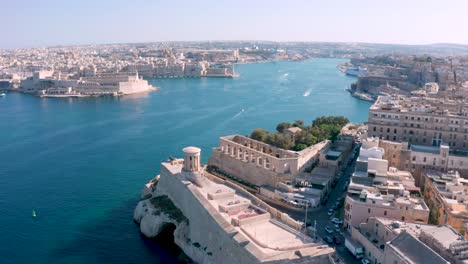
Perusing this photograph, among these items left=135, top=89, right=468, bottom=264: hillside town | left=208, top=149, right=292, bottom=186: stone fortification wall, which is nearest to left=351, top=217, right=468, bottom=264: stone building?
left=135, top=89, right=468, bottom=264: hillside town

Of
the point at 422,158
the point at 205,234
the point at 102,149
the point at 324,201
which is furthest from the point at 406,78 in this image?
the point at 205,234

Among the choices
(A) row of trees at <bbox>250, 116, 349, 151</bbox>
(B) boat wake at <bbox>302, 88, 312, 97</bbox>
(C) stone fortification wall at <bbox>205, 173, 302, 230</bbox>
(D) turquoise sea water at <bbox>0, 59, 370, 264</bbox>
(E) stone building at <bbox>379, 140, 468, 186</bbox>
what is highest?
(E) stone building at <bbox>379, 140, 468, 186</bbox>

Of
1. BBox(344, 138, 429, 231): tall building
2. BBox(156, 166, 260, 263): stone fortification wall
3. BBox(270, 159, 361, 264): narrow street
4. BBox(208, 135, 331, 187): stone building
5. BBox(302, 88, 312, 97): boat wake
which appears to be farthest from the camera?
BBox(302, 88, 312, 97): boat wake

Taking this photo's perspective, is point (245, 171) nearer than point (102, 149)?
Yes

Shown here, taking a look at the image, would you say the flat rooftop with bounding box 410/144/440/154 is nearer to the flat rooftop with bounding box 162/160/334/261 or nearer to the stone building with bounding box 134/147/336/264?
the stone building with bounding box 134/147/336/264

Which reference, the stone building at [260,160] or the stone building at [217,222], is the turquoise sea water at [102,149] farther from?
the stone building at [260,160]

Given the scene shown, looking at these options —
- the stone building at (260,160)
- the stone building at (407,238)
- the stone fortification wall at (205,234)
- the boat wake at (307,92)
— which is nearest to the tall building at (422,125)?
the stone building at (260,160)

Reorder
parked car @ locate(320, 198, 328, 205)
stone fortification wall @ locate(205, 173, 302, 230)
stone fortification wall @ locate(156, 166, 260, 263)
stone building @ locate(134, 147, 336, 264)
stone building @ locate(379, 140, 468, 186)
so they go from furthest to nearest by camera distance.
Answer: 1. stone building @ locate(379, 140, 468, 186)
2. parked car @ locate(320, 198, 328, 205)
3. stone fortification wall @ locate(205, 173, 302, 230)
4. stone fortification wall @ locate(156, 166, 260, 263)
5. stone building @ locate(134, 147, 336, 264)

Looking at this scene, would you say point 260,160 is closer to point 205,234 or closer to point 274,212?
point 274,212

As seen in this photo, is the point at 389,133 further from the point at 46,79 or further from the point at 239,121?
the point at 46,79
